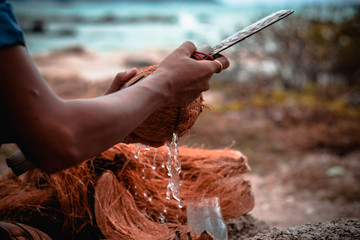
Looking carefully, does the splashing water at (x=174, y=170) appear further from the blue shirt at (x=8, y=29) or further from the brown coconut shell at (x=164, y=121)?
the blue shirt at (x=8, y=29)

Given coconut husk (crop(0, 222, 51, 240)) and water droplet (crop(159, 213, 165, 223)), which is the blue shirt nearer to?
coconut husk (crop(0, 222, 51, 240))

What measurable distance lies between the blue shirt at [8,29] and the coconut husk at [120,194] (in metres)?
1.15

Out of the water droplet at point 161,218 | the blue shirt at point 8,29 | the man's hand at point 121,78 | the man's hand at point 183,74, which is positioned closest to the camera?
the blue shirt at point 8,29

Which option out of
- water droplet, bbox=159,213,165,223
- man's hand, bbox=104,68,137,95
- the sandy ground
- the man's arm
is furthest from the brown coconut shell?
the sandy ground

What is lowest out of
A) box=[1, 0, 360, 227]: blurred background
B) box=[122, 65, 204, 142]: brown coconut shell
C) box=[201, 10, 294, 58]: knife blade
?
box=[122, 65, 204, 142]: brown coconut shell

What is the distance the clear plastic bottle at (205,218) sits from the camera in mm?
1932

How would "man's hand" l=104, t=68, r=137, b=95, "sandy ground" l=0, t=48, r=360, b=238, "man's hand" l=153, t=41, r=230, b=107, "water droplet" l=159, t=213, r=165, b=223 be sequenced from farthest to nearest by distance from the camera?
"sandy ground" l=0, t=48, r=360, b=238 → "water droplet" l=159, t=213, r=165, b=223 → "man's hand" l=104, t=68, r=137, b=95 → "man's hand" l=153, t=41, r=230, b=107

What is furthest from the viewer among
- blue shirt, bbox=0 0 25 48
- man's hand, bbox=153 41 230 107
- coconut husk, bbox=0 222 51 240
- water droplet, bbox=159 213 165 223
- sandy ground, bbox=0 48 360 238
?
sandy ground, bbox=0 48 360 238

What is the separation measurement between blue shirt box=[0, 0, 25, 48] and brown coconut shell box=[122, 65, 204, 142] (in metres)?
0.72

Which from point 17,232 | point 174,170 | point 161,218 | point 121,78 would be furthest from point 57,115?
point 161,218

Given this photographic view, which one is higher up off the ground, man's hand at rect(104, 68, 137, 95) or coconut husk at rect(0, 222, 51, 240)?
man's hand at rect(104, 68, 137, 95)

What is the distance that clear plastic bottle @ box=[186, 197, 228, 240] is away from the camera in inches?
76.0

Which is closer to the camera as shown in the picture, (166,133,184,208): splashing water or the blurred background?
(166,133,184,208): splashing water

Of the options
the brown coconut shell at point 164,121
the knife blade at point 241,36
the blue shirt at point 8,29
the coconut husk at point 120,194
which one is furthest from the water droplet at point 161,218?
the blue shirt at point 8,29
